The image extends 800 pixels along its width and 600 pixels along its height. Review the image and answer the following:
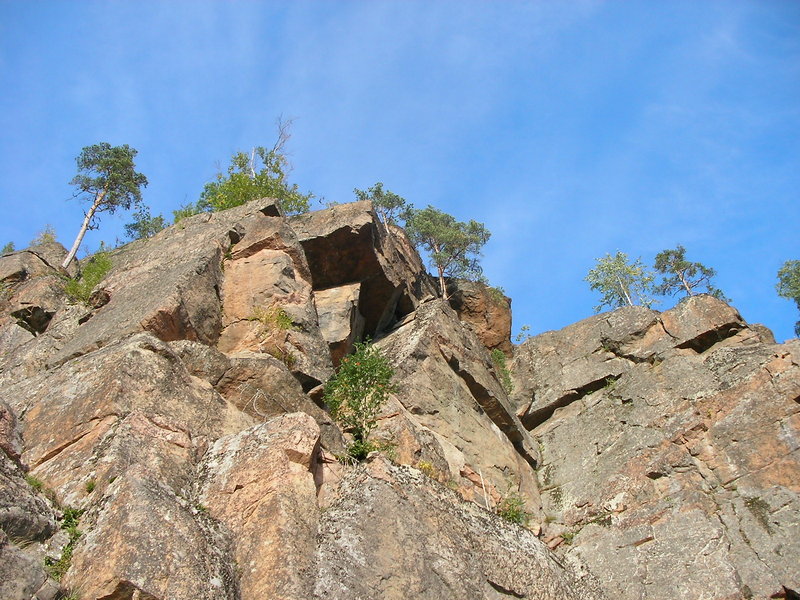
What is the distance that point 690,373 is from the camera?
68.0 feet

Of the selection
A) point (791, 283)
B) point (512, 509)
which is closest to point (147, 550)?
point (512, 509)

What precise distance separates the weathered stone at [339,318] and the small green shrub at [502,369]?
588 cm

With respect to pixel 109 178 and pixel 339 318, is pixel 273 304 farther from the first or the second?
pixel 109 178

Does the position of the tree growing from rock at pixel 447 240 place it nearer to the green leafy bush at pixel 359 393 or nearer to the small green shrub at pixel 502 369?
the small green shrub at pixel 502 369

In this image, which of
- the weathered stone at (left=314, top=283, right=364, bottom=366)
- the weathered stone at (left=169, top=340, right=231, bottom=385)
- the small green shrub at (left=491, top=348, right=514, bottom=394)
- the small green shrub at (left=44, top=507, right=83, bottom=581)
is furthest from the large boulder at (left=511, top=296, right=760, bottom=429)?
the small green shrub at (left=44, top=507, right=83, bottom=581)

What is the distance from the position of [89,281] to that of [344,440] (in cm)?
982

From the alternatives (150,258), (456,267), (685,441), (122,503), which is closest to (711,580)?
(685,441)

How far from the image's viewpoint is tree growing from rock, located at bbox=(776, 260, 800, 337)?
37906 mm

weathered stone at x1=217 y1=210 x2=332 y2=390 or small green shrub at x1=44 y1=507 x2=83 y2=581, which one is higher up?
weathered stone at x1=217 y1=210 x2=332 y2=390

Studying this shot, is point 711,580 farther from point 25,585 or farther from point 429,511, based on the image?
point 25,585

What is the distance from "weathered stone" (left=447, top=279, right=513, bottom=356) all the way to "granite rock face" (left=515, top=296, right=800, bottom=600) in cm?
421

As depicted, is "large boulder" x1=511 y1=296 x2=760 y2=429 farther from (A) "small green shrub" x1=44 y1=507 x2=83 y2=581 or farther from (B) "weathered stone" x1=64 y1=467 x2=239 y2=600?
(A) "small green shrub" x1=44 y1=507 x2=83 y2=581

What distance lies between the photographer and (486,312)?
1192 inches

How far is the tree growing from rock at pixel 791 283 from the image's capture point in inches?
1492
